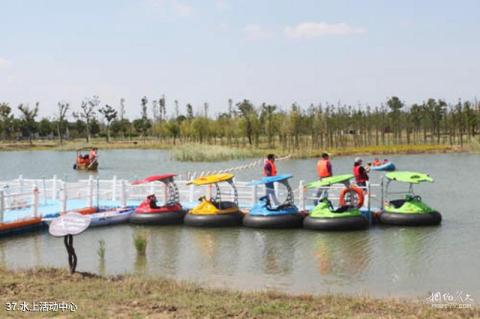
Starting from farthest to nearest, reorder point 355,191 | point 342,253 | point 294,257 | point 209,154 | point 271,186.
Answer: point 209,154 → point 271,186 → point 355,191 → point 342,253 → point 294,257

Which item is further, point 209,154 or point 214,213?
point 209,154

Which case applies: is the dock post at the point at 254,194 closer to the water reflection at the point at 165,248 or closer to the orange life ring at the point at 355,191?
the water reflection at the point at 165,248

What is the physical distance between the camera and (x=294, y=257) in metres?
13.1

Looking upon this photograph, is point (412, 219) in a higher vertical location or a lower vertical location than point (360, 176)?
lower

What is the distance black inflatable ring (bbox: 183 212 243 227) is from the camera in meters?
17.0

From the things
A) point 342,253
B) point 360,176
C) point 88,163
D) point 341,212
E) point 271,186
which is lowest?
point 342,253

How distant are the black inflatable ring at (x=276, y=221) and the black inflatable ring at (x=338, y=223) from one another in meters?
0.44

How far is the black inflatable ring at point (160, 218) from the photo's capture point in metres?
17.6

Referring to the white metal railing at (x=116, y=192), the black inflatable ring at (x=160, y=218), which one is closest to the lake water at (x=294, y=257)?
the black inflatable ring at (x=160, y=218)

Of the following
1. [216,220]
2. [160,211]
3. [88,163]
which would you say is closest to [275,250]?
[216,220]

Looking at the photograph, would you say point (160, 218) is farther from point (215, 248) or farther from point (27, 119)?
point (27, 119)

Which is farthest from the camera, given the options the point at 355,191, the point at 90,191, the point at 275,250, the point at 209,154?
the point at 209,154

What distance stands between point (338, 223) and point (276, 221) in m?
1.61

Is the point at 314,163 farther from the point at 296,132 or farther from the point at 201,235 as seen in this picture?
the point at 201,235
